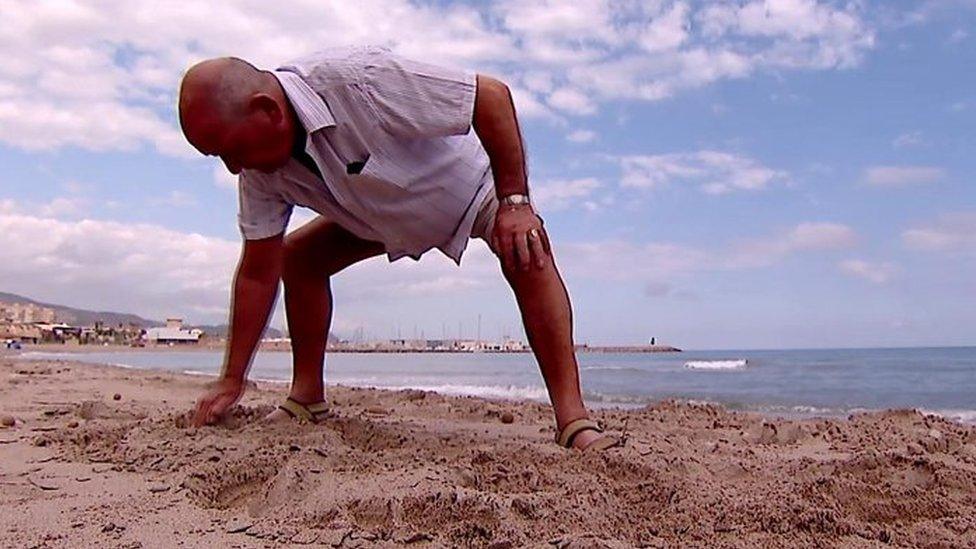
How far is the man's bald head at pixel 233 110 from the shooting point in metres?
2.03

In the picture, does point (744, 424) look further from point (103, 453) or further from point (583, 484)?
point (103, 453)

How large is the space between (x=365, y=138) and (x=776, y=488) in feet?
4.41

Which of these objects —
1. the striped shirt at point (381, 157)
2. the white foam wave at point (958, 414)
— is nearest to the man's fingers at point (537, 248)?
the striped shirt at point (381, 157)

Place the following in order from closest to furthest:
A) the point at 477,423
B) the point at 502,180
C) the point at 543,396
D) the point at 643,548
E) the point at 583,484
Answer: the point at 643,548 → the point at 583,484 → the point at 502,180 → the point at 477,423 → the point at 543,396

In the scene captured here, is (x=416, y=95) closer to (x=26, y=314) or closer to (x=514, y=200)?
(x=514, y=200)

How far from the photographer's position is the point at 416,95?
214cm

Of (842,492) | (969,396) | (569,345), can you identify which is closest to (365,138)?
(569,345)

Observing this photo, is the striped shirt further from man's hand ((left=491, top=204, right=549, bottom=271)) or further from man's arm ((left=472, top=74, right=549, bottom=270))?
man's hand ((left=491, top=204, right=549, bottom=271))

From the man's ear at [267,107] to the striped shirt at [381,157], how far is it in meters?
0.05

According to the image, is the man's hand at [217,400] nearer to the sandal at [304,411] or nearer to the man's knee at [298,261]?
the sandal at [304,411]

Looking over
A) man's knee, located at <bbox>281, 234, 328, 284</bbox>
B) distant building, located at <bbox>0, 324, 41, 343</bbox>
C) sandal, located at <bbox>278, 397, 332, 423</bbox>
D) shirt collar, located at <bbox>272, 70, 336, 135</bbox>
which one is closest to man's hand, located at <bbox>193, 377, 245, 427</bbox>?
sandal, located at <bbox>278, 397, 332, 423</bbox>

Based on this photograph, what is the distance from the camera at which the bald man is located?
2.10 m

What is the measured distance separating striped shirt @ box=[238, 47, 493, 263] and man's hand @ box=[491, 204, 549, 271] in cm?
19

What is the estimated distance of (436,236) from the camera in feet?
8.21
